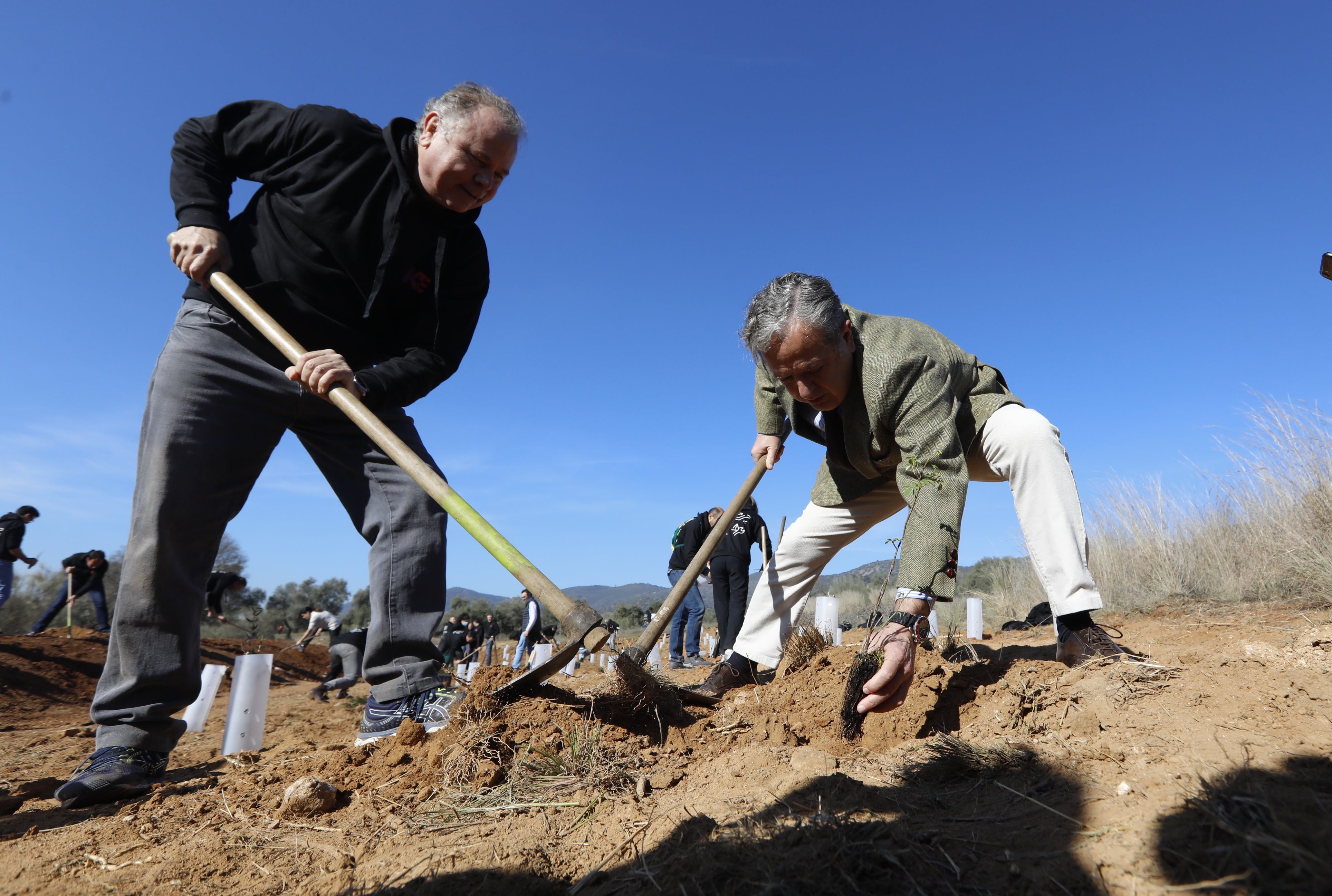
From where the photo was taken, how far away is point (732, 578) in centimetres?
820

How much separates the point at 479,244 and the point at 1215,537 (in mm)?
7571

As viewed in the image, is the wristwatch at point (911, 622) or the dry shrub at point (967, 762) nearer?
the dry shrub at point (967, 762)

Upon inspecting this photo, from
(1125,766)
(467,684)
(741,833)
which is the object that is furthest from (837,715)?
(467,684)

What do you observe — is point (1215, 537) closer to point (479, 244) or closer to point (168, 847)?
point (479, 244)

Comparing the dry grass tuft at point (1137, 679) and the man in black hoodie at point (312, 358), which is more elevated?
the man in black hoodie at point (312, 358)

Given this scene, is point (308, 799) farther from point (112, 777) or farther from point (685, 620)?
point (685, 620)

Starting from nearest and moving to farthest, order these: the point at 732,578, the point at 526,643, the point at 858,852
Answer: the point at 858,852 → the point at 732,578 → the point at 526,643

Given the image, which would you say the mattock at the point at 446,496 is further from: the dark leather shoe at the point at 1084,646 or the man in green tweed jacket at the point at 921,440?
the dark leather shoe at the point at 1084,646

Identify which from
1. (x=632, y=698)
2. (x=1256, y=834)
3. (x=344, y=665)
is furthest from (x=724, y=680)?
(x=344, y=665)

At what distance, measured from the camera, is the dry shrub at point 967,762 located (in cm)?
182

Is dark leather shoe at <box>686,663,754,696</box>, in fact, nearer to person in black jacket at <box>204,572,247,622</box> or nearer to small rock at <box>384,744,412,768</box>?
small rock at <box>384,744,412,768</box>

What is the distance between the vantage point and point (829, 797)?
150 cm

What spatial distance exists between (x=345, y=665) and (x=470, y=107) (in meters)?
7.79

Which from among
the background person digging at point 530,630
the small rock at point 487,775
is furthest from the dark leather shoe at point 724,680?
the background person digging at point 530,630
